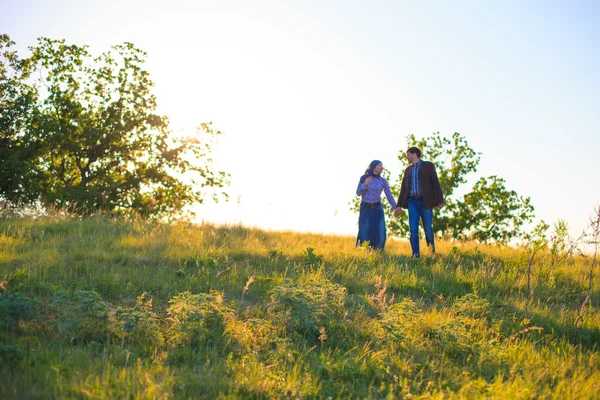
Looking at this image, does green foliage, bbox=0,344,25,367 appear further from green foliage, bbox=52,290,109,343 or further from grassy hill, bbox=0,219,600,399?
green foliage, bbox=52,290,109,343

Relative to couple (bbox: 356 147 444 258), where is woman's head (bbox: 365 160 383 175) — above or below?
above

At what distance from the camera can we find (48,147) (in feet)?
75.4

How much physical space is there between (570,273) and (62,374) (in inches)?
351

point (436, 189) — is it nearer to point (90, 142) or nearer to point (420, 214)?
point (420, 214)

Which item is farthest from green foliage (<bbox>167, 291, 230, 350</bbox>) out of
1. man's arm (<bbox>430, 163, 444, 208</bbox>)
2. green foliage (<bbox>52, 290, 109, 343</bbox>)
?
man's arm (<bbox>430, 163, 444, 208</bbox>)

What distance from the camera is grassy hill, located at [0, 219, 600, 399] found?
14.8 ft

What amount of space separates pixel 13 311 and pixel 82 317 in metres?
0.70

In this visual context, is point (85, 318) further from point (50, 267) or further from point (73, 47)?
point (73, 47)

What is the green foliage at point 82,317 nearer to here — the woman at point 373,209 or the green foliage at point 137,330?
the green foliage at point 137,330

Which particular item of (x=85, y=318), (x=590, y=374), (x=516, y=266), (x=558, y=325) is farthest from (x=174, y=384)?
(x=516, y=266)

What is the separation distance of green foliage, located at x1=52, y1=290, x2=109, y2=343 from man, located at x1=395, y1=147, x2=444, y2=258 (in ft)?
22.5

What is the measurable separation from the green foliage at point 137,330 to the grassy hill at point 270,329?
17mm

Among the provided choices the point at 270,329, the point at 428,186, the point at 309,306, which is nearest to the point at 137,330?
the point at 270,329

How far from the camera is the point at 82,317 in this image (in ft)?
17.9
